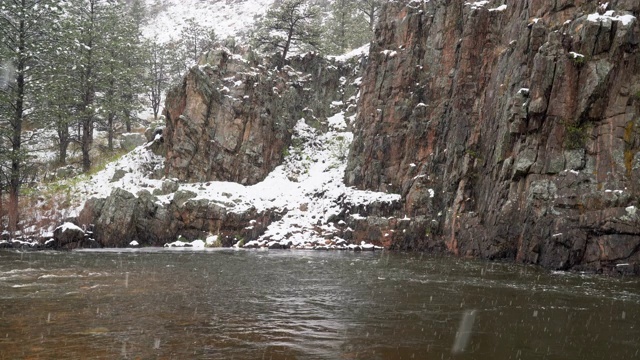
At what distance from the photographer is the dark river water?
313 inches

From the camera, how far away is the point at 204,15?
9000 cm

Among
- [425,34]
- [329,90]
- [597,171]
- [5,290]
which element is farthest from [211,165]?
[597,171]

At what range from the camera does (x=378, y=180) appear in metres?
31.9

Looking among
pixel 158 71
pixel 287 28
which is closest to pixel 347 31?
pixel 287 28

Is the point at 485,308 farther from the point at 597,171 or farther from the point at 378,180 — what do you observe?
the point at 378,180

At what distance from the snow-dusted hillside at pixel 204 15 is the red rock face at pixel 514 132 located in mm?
52673

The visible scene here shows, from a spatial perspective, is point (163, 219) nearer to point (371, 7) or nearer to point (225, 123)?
point (225, 123)

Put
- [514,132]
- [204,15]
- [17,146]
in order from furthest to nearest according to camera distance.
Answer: [204,15] → [17,146] → [514,132]

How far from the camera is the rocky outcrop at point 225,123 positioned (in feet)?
112

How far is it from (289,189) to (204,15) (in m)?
67.9

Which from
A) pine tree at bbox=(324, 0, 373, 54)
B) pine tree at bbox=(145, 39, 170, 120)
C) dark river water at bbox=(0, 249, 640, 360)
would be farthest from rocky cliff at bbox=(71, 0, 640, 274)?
pine tree at bbox=(145, 39, 170, 120)

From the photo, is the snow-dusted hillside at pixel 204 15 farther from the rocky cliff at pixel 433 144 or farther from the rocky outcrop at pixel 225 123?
the rocky cliff at pixel 433 144

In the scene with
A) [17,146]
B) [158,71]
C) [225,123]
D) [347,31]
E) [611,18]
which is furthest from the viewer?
[158,71]

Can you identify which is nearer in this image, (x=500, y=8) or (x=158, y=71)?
(x=500, y=8)
